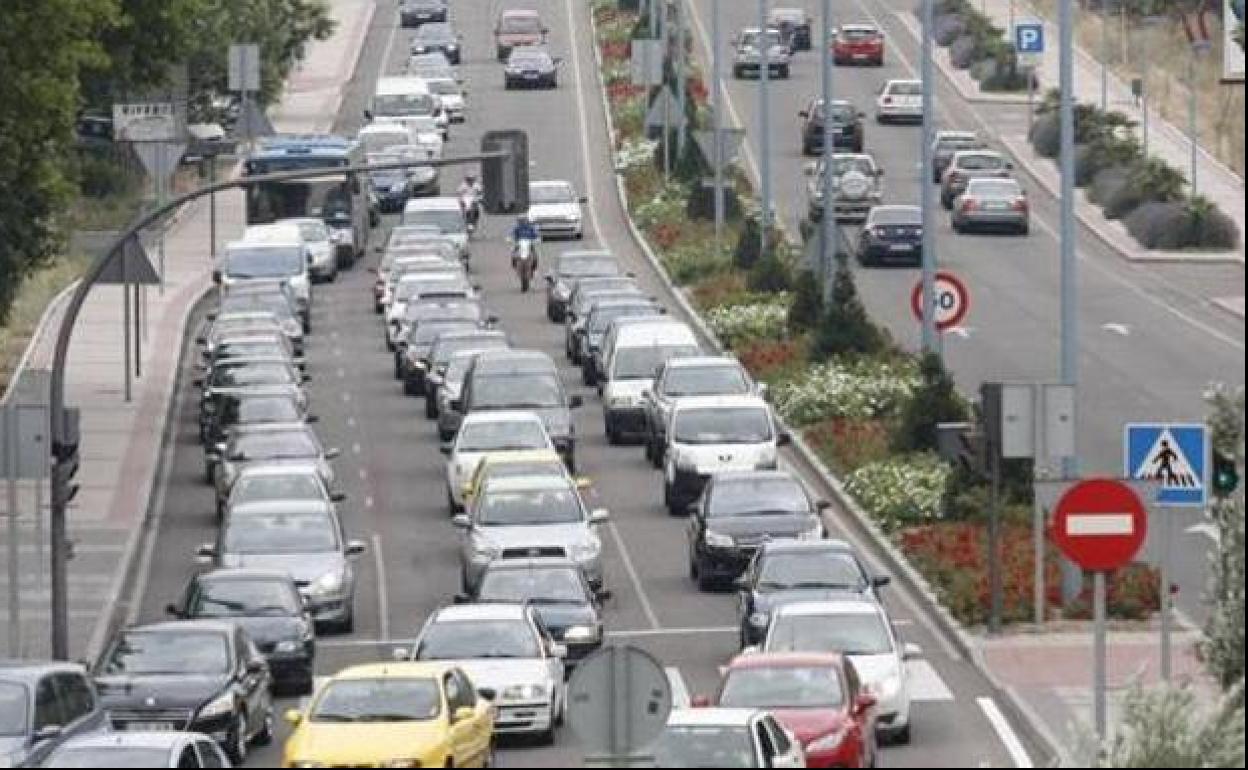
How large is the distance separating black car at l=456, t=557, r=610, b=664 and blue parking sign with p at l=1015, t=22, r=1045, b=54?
5999 centimetres

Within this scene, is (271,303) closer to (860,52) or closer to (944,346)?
(944,346)

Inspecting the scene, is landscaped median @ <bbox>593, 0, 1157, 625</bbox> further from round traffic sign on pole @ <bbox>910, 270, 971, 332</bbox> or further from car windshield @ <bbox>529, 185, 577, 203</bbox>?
car windshield @ <bbox>529, 185, 577, 203</bbox>

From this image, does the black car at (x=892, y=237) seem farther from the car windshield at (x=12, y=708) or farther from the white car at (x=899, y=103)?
the car windshield at (x=12, y=708)

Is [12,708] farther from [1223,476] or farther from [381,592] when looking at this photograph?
[381,592]

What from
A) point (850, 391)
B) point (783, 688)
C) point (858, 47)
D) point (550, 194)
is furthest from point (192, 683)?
point (858, 47)

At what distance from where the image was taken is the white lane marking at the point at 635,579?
147 ft

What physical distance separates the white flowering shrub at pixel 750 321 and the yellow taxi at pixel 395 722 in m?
34.4

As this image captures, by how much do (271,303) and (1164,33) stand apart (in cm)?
5152

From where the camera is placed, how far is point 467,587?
151 ft

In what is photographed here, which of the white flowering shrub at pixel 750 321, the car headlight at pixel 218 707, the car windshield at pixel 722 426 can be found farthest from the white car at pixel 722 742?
the white flowering shrub at pixel 750 321

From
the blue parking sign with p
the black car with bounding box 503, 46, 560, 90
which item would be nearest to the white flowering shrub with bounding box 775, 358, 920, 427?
the blue parking sign with p

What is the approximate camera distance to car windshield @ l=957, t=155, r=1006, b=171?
89.2 m

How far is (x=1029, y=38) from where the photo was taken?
331 feet

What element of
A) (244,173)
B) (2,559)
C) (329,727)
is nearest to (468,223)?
(244,173)
